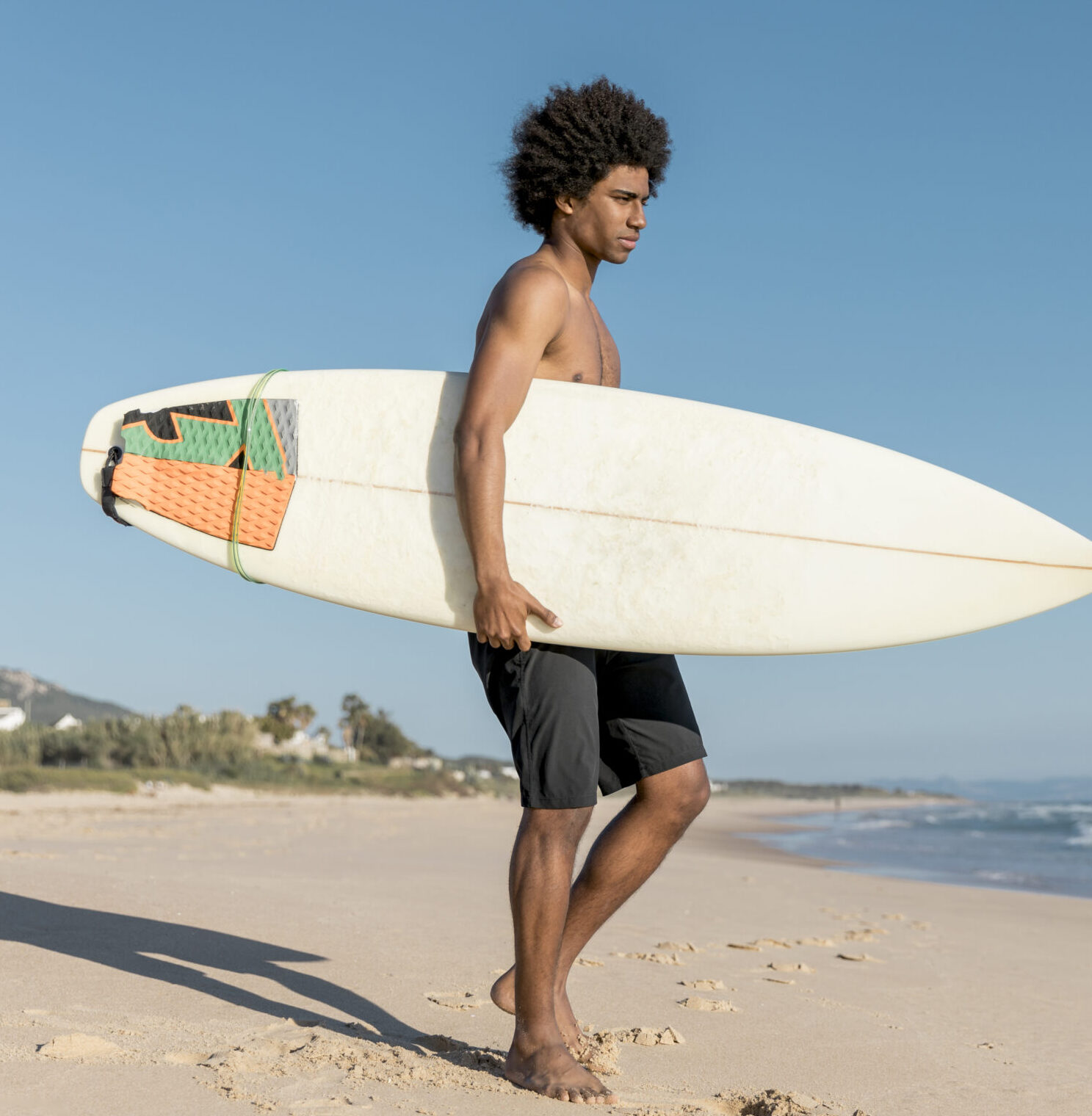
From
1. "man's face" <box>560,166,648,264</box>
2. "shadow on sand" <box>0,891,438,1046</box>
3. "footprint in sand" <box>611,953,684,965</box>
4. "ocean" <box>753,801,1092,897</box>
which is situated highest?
"man's face" <box>560,166,648,264</box>

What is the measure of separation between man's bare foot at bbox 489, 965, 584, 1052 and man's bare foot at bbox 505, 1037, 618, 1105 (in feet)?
0.53

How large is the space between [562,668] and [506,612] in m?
0.16

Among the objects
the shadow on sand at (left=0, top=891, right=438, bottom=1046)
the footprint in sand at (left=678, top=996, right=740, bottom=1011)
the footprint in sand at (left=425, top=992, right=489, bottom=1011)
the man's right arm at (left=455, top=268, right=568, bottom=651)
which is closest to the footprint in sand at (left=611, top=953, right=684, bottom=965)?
the footprint in sand at (left=678, top=996, right=740, bottom=1011)

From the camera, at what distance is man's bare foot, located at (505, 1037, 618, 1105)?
5.91 feet

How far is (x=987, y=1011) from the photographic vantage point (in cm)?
297

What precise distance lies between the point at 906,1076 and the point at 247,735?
22784mm

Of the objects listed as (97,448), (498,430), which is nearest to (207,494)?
(97,448)

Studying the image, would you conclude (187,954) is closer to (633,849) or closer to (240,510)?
(240,510)

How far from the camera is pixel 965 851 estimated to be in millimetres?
12914

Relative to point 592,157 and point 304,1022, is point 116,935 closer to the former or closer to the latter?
point 304,1022

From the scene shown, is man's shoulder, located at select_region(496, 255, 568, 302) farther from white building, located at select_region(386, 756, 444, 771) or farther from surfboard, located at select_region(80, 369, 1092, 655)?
white building, located at select_region(386, 756, 444, 771)

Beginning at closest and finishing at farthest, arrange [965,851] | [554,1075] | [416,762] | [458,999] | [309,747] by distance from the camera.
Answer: [554,1075] < [458,999] < [965,851] < [309,747] < [416,762]

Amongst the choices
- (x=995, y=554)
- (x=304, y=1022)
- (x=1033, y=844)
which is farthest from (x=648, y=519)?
(x=1033, y=844)

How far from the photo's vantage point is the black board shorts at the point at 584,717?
200 centimetres
